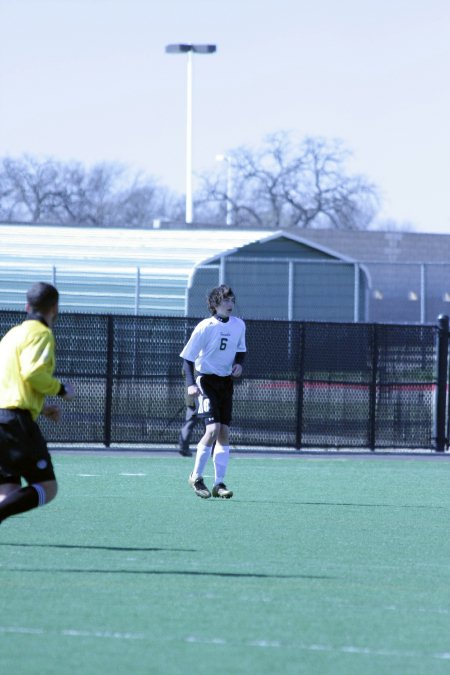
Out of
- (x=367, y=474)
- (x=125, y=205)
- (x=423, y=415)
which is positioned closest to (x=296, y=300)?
(x=423, y=415)

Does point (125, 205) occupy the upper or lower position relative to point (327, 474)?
upper

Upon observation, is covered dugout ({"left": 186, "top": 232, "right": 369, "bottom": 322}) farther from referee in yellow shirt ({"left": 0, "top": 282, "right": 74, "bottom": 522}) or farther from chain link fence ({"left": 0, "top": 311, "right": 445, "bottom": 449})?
referee in yellow shirt ({"left": 0, "top": 282, "right": 74, "bottom": 522})

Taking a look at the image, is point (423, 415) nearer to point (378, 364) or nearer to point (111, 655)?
point (378, 364)

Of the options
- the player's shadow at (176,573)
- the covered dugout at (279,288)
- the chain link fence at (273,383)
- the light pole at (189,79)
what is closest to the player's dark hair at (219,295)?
the player's shadow at (176,573)

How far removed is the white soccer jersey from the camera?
13.5 metres

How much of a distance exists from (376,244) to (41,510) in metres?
45.8

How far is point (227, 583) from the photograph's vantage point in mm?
8570

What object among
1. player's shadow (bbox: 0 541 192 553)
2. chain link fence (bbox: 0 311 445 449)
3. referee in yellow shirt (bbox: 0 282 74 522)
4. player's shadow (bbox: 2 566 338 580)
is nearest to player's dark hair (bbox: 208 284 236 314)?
player's shadow (bbox: 0 541 192 553)

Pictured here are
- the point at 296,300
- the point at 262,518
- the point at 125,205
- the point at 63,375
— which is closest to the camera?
the point at 262,518

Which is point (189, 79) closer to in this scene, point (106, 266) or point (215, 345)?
point (106, 266)

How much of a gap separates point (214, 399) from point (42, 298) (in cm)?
508

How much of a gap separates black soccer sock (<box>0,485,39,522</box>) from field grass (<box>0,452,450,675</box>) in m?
0.36

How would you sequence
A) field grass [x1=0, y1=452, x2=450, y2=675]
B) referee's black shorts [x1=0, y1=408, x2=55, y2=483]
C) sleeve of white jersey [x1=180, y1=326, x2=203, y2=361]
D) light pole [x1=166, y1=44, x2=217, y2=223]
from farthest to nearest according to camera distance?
1. light pole [x1=166, y1=44, x2=217, y2=223]
2. sleeve of white jersey [x1=180, y1=326, x2=203, y2=361]
3. referee's black shorts [x1=0, y1=408, x2=55, y2=483]
4. field grass [x1=0, y1=452, x2=450, y2=675]

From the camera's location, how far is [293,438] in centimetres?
2116
